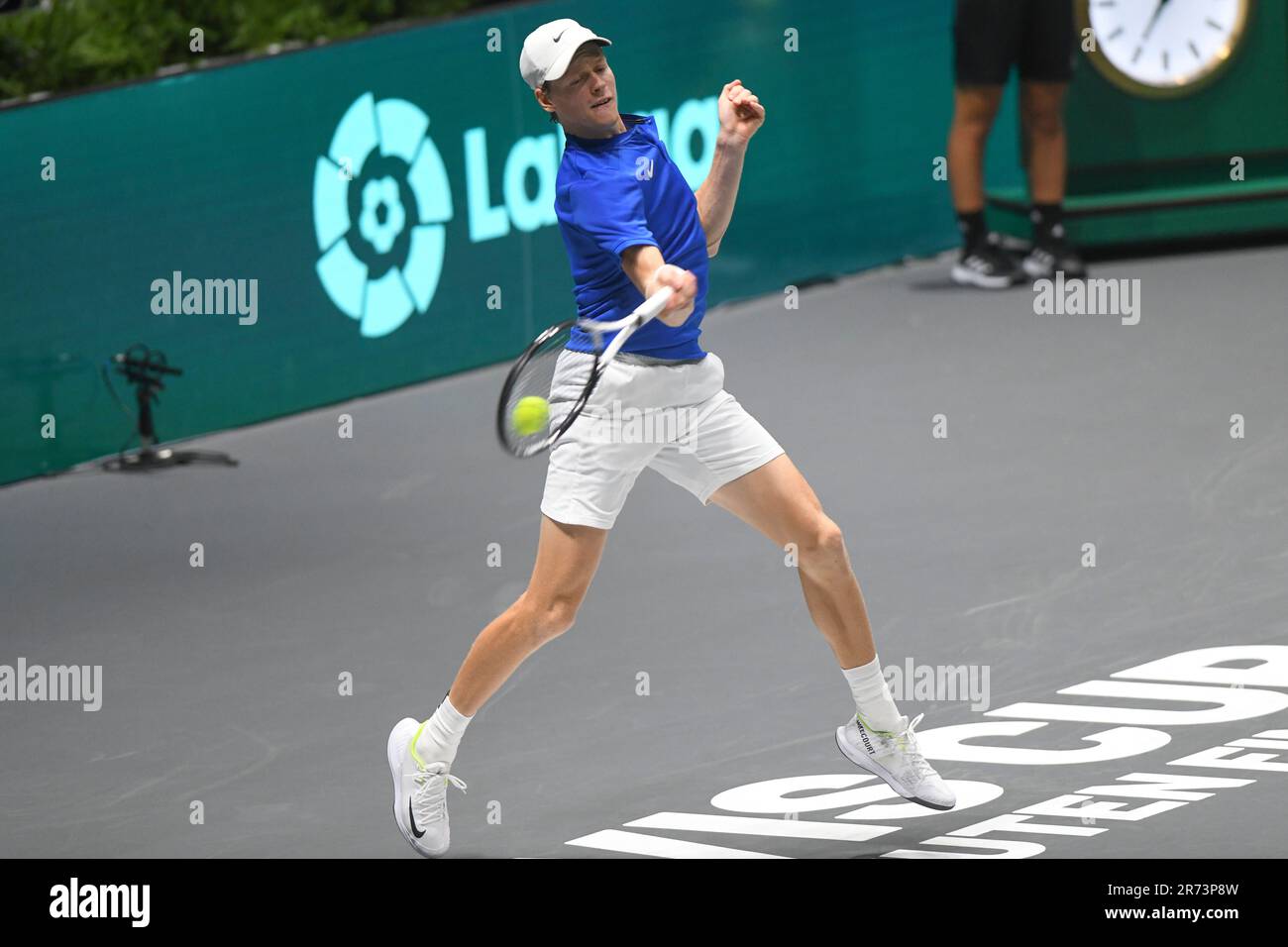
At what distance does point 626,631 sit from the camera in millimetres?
7617

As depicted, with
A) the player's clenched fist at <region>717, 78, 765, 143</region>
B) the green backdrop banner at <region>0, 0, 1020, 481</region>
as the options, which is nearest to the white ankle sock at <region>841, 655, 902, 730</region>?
the player's clenched fist at <region>717, 78, 765, 143</region>

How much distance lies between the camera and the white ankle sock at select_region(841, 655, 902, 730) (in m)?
5.80

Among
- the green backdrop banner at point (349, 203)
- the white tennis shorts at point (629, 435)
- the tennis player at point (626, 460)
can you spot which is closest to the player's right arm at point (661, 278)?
the tennis player at point (626, 460)

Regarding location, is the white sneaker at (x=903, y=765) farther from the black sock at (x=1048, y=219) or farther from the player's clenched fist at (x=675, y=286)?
the black sock at (x=1048, y=219)

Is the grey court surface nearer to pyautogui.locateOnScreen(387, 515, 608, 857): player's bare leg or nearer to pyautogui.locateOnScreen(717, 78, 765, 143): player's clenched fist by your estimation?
pyautogui.locateOnScreen(387, 515, 608, 857): player's bare leg

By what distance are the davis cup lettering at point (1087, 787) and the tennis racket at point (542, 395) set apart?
1.02m

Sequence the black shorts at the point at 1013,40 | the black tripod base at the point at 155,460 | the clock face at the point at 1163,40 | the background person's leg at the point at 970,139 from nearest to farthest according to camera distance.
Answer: the black tripod base at the point at 155,460 < the black shorts at the point at 1013,40 < the background person's leg at the point at 970,139 < the clock face at the point at 1163,40

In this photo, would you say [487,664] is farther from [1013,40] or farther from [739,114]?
[1013,40]

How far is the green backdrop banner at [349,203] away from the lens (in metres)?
10.1

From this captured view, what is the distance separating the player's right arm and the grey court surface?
133 centimetres

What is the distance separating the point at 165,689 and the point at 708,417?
8.14 feet

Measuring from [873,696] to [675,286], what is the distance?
4.08 feet

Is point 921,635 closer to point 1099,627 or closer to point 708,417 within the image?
point 1099,627

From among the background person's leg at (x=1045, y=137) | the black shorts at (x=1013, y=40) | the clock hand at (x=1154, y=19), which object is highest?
the clock hand at (x=1154, y=19)
